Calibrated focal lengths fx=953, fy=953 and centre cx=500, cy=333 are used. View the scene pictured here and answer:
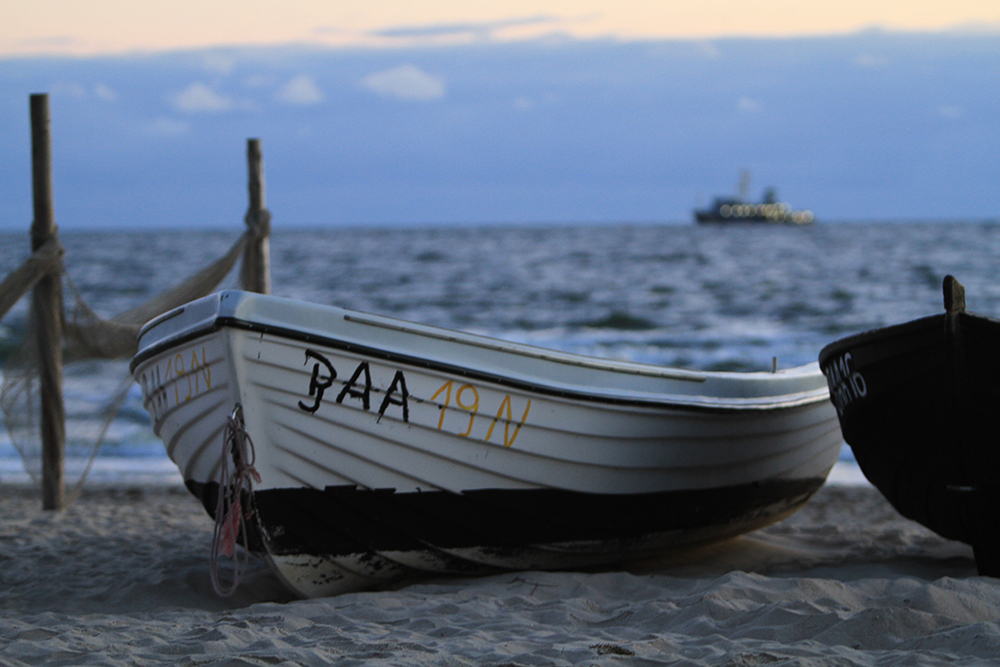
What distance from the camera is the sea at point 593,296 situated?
29.9 feet

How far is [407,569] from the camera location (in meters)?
→ 4.15

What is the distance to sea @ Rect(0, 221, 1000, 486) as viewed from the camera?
9.12m

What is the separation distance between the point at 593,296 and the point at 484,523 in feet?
60.3

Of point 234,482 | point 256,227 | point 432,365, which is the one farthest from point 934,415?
point 256,227

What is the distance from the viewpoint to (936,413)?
12.7ft

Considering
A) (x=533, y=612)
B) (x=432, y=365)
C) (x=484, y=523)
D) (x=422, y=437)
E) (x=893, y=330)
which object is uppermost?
(x=893, y=330)

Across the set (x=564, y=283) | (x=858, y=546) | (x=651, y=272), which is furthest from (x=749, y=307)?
(x=858, y=546)

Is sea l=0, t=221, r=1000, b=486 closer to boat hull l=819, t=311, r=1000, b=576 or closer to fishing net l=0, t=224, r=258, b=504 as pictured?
fishing net l=0, t=224, r=258, b=504

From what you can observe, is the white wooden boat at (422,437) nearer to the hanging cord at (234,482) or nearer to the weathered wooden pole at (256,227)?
the hanging cord at (234,482)

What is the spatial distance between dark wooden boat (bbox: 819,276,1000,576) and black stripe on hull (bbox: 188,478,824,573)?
863 millimetres

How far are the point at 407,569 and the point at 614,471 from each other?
1003 millimetres

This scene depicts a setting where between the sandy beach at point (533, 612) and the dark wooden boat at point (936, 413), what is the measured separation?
1.02ft

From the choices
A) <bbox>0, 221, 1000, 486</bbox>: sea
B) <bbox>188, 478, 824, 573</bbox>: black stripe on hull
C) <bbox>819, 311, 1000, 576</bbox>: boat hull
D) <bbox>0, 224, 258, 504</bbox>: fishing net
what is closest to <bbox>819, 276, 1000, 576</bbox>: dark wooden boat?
<bbox>819, 311, 1000, 576</bbox>: boat hull

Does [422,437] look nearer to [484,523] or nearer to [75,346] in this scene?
[484,523]
